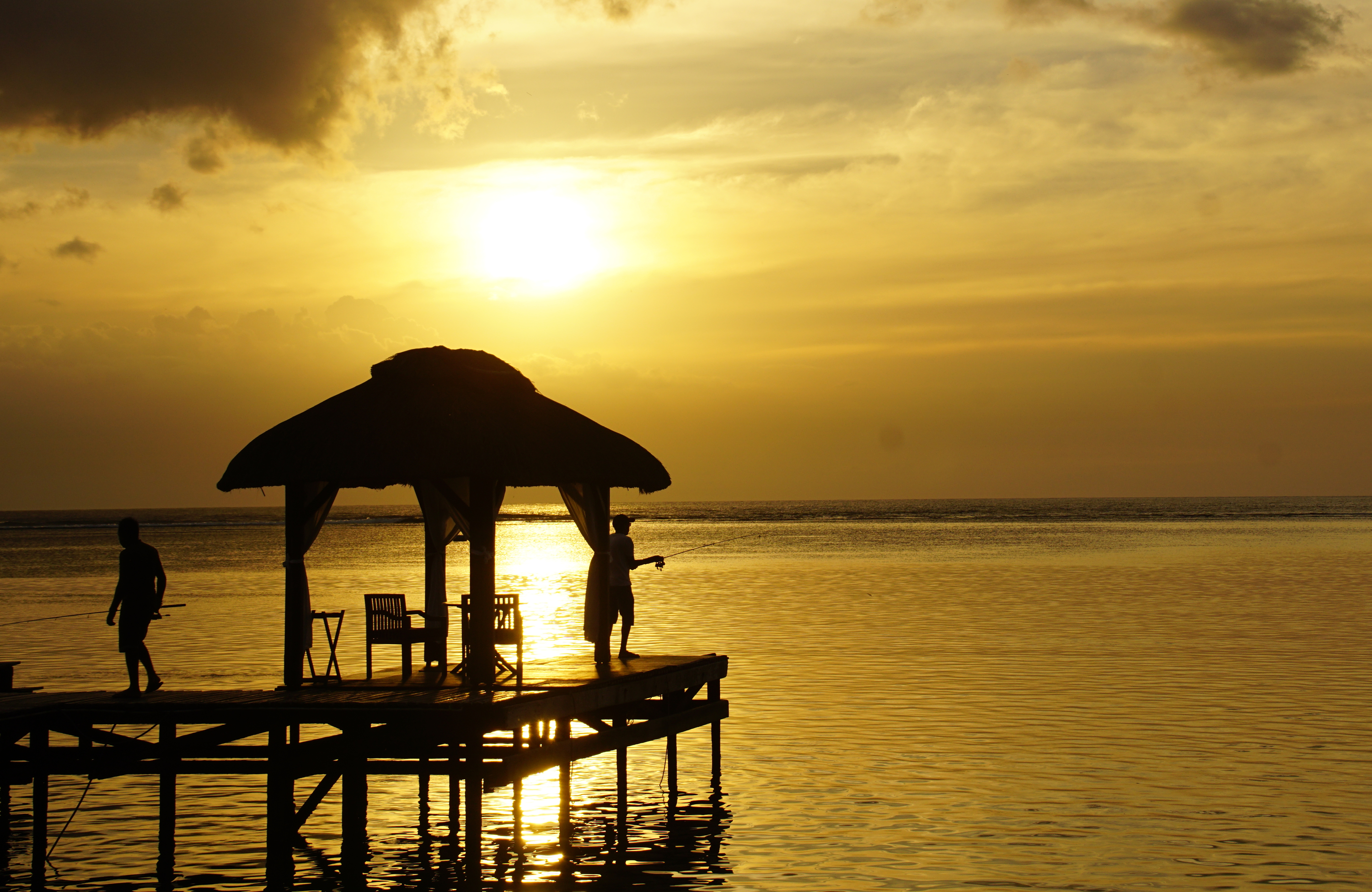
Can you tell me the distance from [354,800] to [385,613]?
2.23 m

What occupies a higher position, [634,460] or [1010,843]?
[634,460]

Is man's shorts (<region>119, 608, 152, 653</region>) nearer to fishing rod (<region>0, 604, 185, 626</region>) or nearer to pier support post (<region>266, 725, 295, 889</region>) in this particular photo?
pier support post (<region>266, 725, 295, 889</region>)

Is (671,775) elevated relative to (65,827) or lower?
elevated

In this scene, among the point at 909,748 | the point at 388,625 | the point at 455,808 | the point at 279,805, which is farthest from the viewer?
the point at 909,748

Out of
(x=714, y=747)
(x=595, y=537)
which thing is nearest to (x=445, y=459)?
(x=595, y=537)

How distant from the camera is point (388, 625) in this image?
14516mm

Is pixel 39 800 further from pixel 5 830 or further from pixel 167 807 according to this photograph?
pixel 5 830

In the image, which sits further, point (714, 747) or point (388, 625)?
point (714, 747)

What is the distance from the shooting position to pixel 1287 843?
11.9m

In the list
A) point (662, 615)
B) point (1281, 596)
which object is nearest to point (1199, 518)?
point (1281, 596)

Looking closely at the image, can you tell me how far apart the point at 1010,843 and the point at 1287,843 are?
2.42 meters

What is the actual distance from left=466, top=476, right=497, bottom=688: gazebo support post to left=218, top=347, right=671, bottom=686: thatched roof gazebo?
0.01 m

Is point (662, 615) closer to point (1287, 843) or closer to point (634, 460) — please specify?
point (634, 460)

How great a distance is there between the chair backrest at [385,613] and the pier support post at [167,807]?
8.13ft
